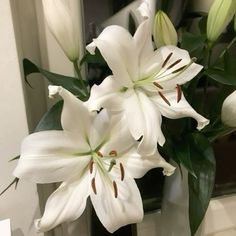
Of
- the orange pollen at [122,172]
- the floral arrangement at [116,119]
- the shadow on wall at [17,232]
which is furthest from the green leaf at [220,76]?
the shadow on wall at [17,232]

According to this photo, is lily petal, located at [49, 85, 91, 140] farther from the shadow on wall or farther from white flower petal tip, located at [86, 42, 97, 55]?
the shadow on wall

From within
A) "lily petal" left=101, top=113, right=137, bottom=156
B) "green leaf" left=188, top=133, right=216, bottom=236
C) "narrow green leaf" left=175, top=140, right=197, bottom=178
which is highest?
"lily petal" left=101, top=113, right=137, bottom=156

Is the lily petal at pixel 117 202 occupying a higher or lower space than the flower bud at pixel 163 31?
lower

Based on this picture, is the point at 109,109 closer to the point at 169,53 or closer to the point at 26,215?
the point at 169,53

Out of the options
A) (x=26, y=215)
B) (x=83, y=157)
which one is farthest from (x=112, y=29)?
(x=26, y=215)

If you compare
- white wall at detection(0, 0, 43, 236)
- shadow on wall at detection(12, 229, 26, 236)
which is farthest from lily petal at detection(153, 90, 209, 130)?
shadow on wall at detection(12, 229, 26, 236)

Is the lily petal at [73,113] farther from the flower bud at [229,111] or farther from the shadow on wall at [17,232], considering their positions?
the shadow on wall at [17,232]
